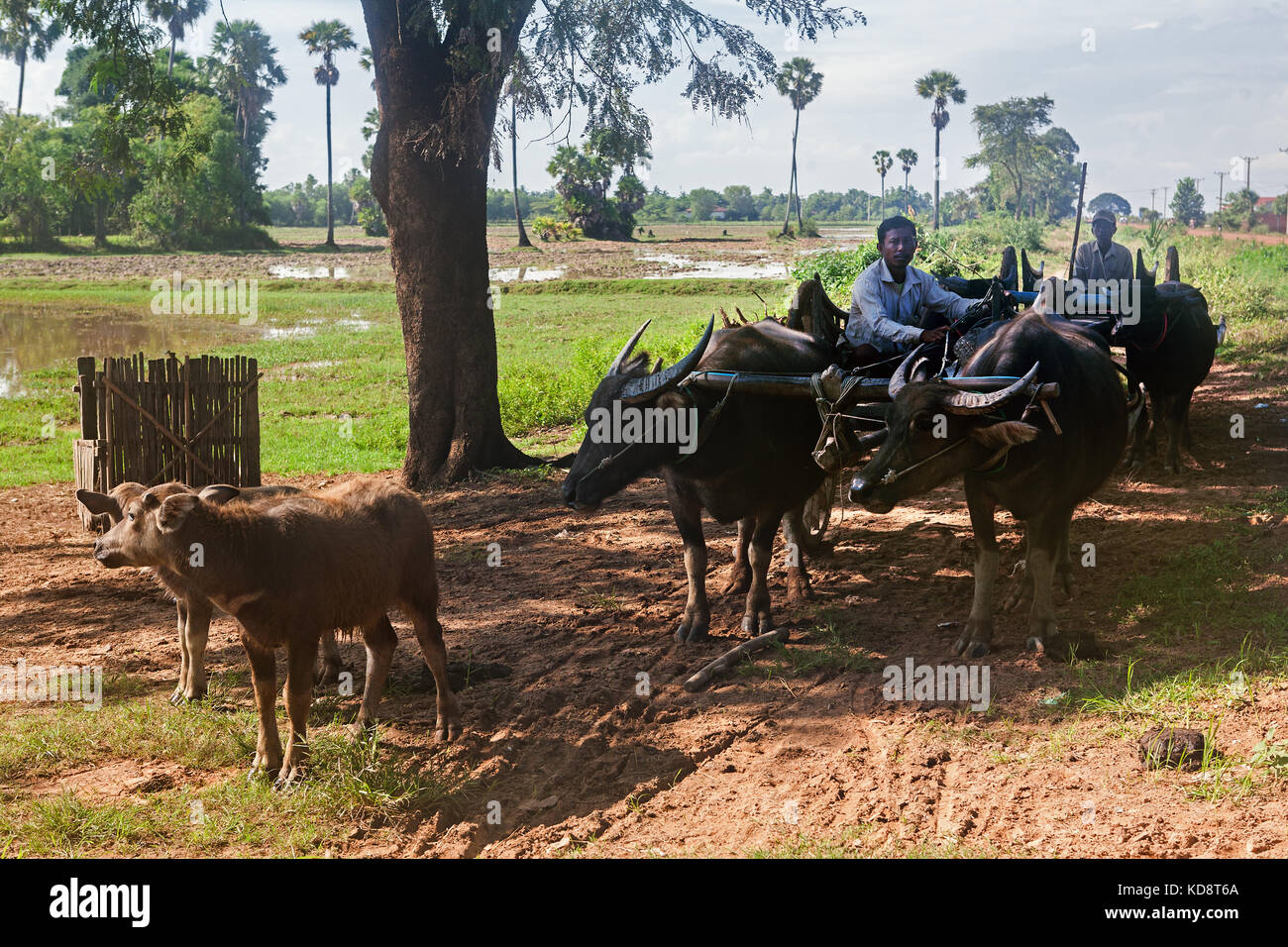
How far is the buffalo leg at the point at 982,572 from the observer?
5875 mm

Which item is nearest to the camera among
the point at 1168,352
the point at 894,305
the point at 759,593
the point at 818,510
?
the point at 759,593

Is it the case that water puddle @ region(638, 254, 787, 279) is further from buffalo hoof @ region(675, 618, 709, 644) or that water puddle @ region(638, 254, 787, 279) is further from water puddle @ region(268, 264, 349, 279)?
buffalo hoof @ region(675, 618, 709, 644)

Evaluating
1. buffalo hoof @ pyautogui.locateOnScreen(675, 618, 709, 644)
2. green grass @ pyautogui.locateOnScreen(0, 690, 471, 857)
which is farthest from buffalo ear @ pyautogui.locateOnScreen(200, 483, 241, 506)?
buffalo hoof @ pyautogui.locateOnScreen(675, 618, 709, 644)

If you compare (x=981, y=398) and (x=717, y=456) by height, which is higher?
(x=981, y=398)

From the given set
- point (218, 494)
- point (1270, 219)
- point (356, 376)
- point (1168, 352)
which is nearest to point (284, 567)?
point (218, 494)

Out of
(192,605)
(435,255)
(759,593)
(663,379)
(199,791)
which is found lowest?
(199,791)

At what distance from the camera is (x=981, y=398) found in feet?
16.8

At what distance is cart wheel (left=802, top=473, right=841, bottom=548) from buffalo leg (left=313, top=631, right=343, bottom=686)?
359 cm

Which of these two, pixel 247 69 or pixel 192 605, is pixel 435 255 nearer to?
pixel 192 605

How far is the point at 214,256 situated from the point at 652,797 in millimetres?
54009

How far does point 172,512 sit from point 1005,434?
4.03 m

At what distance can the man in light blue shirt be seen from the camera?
6812 mm

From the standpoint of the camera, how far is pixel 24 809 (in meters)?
4.75

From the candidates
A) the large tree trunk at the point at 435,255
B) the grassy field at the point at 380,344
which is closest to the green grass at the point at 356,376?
the grassy field at the point at 380,344
